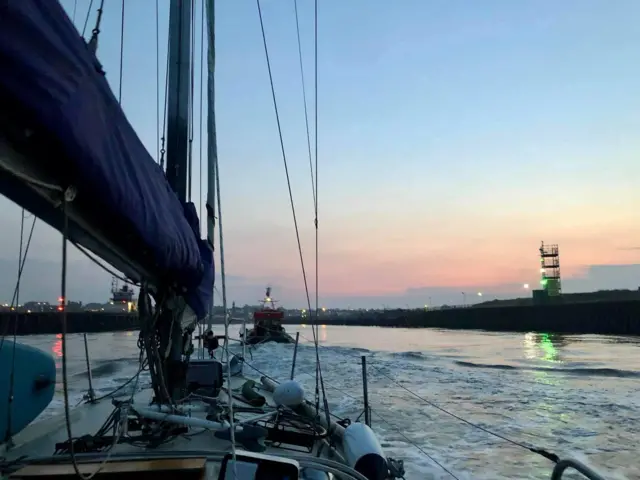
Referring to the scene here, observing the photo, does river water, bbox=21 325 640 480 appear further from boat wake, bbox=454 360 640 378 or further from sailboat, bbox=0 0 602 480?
sailboat, bbox=0 0 602 480

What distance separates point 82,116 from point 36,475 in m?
2.26

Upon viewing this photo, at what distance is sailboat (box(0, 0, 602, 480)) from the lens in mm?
1429

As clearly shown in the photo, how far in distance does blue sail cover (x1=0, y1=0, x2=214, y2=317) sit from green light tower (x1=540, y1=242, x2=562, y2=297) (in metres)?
72.1

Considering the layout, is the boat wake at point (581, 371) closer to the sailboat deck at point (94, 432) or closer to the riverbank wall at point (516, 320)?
the sailboat deck at point (94, 432)

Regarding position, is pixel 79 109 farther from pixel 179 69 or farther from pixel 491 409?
pixel 491 409

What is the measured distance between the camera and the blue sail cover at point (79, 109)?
1.27 m

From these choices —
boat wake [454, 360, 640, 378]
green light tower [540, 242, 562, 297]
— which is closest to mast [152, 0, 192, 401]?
boat wake [454, 360, 640, 378]

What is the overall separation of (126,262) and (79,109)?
134cm

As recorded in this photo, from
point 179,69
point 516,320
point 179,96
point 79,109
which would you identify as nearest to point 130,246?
point 79,109

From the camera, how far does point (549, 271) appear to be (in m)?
67.7

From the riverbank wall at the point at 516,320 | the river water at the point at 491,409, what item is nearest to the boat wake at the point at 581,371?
the river water at the point at 491,409

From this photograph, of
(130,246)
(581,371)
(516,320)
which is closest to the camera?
(130,246)

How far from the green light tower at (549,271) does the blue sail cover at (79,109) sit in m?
72.1

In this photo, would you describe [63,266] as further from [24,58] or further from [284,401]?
[284,401]
